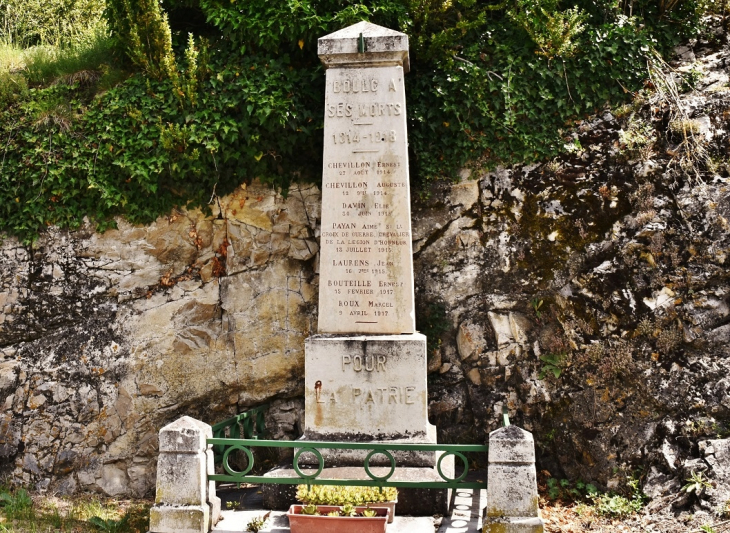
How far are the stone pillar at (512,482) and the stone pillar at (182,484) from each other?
6.83ft

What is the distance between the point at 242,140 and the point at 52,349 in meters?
3.05

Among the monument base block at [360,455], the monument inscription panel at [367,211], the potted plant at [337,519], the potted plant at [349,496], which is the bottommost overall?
the potted plant at [337,519]

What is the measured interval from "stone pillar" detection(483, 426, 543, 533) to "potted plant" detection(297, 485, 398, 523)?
0.73 metres

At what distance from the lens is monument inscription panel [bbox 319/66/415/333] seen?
5617 mm

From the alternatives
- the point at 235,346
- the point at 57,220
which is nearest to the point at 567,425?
the point at 235,346

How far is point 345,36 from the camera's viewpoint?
5.81 meters

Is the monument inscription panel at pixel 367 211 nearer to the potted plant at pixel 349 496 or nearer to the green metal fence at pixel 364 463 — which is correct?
the green metal fence at pixel 364 463

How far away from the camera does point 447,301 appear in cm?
701

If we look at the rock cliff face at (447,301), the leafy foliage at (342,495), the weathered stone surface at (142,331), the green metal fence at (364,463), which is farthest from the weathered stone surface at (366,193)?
the weathered stone surface at (142,331)

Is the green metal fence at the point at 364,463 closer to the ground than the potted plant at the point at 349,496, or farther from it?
farther from it

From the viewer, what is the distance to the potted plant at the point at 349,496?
15.3 feet

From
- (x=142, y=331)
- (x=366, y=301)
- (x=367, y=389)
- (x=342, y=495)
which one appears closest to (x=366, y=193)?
(x=366, y=301)

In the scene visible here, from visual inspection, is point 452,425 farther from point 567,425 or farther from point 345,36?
point 345,36

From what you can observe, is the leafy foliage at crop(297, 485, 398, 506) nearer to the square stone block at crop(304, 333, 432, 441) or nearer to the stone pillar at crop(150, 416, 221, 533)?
the square stone block at crop(304, 333, 432, 441)
